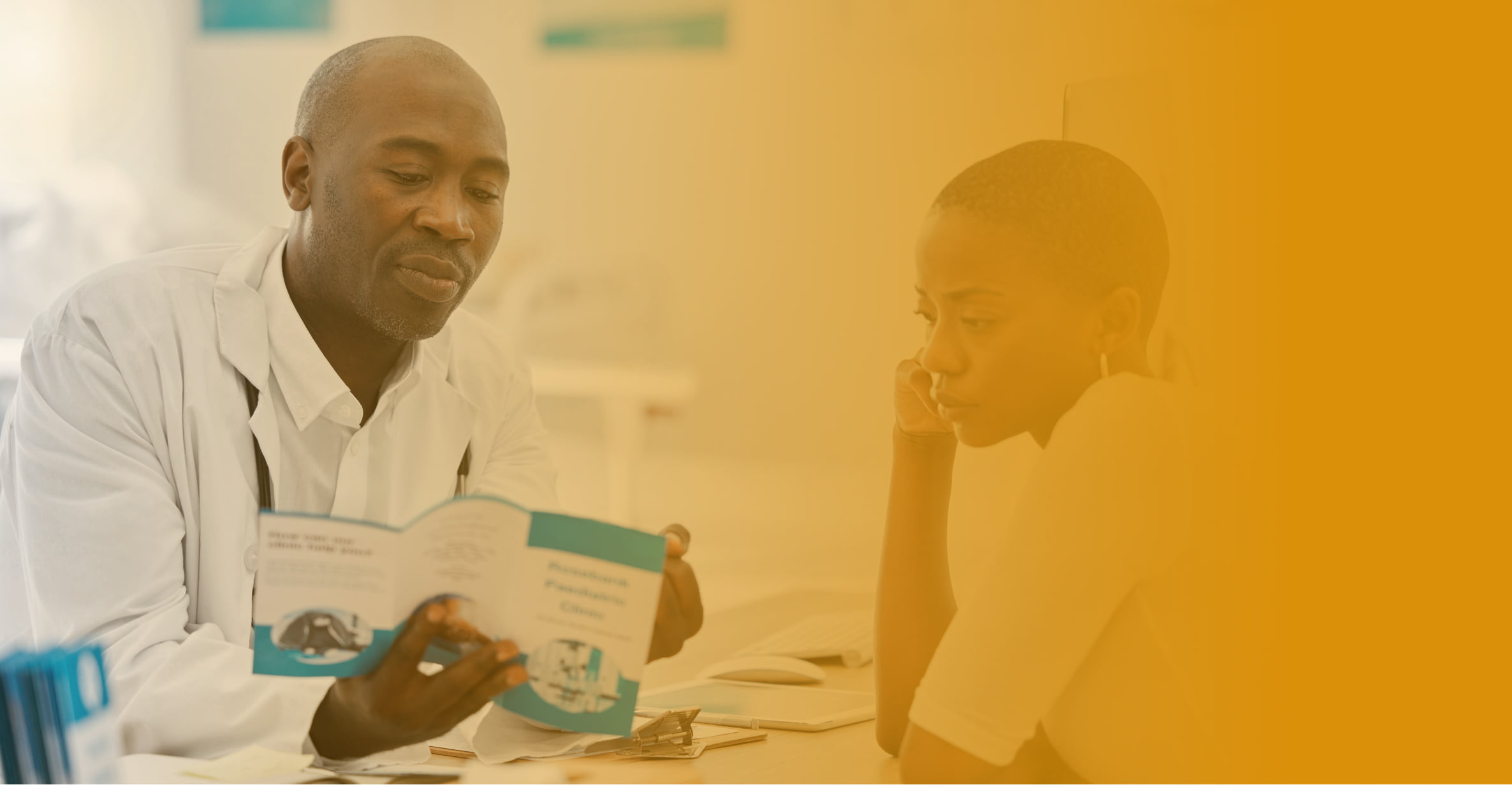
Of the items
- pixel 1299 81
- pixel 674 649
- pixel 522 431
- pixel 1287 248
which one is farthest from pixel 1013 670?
pixel 522 431

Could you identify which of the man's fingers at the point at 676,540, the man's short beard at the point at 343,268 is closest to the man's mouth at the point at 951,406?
the man's fingers at the point at 676,540

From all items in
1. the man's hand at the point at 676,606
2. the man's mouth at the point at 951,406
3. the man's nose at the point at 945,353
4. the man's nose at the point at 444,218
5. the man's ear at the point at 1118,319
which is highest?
the man's nose at the point at 444,218

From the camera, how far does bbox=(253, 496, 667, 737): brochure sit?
1.26m

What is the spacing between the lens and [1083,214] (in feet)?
4.04

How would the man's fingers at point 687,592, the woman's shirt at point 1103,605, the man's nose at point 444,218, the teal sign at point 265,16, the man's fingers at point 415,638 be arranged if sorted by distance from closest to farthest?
the woman's shirt at point 1103,605 → the man's fingers at point 415,638 → the man's fingers at point 687,592 → the man's nose at point 444,218 → the teal sign at point 265,16

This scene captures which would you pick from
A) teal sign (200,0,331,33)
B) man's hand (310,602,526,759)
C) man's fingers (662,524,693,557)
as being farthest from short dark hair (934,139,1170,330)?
teal sign (200,0,331,33)

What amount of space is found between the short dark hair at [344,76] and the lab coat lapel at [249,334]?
0.68ft

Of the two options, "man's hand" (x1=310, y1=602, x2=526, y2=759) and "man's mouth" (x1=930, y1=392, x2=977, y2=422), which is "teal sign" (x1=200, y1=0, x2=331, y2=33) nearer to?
"man's hand" (x1=310, y1=602, x2=526, y2=759)

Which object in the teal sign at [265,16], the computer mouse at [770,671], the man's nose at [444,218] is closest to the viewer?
the man's nose at [444,218]

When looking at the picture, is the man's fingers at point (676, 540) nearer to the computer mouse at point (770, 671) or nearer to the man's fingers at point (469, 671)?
the man's fingers at point (469, 671)

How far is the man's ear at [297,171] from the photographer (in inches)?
66.0

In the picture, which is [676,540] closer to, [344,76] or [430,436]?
[430,436]

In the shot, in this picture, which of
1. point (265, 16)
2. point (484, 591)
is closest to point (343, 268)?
point (484, 591)

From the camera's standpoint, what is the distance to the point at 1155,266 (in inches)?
49.5
